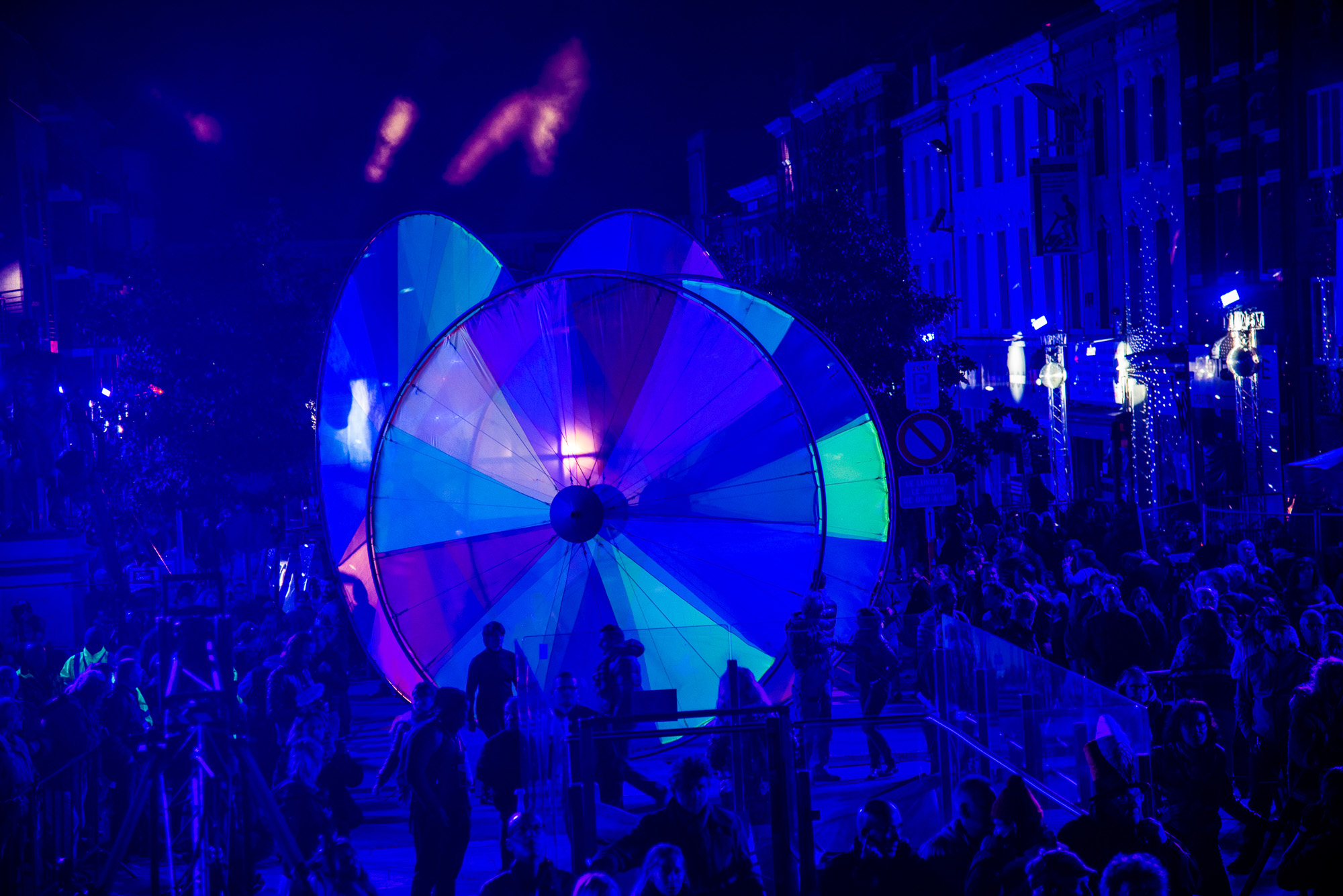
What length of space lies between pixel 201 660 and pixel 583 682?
7.94 feet

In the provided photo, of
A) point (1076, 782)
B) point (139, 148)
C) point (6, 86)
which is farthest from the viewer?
point (139, 148)

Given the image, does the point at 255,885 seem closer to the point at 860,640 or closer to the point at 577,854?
the point at 577,854

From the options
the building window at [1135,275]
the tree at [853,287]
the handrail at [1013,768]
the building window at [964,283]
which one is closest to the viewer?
the handrail at [1013,768]

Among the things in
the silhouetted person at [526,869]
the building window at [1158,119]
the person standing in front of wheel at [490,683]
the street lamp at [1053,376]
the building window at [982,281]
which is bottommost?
the silhouetted person at [526,869]

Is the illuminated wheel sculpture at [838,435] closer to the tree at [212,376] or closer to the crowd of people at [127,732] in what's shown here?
the crowd of people at [127,732]

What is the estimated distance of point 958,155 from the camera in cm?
4272

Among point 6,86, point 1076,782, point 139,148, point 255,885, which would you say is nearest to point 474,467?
point 255,885

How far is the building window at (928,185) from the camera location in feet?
147

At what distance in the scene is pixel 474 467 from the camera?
13156 millimetres

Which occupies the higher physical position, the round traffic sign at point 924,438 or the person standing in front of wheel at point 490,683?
the round traffic sign at point 924,438

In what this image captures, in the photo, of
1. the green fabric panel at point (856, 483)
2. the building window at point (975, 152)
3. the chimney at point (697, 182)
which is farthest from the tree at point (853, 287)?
the chimney at point (697, 182)

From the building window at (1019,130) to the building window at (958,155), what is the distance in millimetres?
3701

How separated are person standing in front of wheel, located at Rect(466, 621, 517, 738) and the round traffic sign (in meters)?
4.83

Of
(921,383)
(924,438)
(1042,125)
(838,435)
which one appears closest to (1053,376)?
(1042,125)
